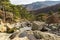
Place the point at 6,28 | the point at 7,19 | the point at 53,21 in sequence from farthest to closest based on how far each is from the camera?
the point at 7,19 → the point at 53,21 → the point at 6,28

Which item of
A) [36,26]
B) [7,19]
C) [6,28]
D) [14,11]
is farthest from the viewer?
[14,11]

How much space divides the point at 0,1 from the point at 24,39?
39.2 meters

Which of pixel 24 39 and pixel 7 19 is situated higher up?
pixel 24 39

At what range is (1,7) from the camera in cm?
5825

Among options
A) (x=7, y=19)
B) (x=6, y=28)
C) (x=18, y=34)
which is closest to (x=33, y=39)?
(x=18, y=34)

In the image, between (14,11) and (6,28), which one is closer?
(6,28)

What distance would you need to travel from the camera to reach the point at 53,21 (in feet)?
153

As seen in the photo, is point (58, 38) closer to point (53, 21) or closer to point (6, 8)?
point (53, 21)

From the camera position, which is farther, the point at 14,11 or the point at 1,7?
the point at 14,11

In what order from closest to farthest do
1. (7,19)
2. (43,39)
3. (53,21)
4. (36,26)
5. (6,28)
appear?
(43,39), (36,26), (6,28), (53,21), (7,19)

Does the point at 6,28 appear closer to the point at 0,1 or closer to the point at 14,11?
the point at 0,1

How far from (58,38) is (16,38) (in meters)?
4.00

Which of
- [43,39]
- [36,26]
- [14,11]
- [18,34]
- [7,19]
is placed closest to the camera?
[43,39]

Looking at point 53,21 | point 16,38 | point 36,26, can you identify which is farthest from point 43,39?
point 53,21
